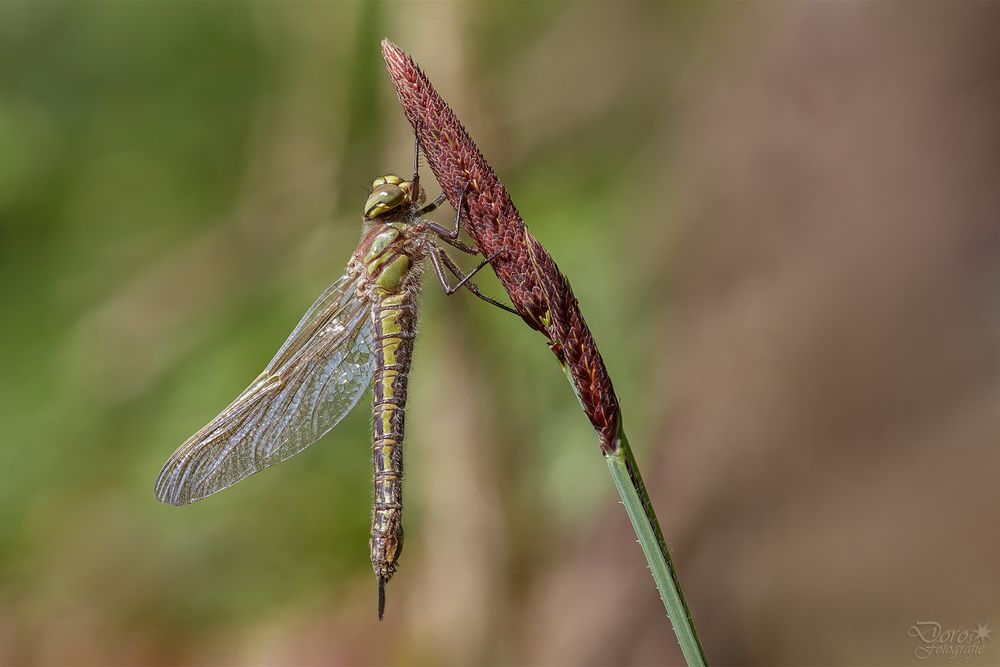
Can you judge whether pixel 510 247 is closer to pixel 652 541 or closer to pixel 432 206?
pixel 652 541

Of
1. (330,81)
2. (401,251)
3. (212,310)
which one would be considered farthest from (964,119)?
(212,310)

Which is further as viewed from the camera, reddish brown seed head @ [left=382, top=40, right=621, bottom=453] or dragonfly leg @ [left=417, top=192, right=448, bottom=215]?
dragonfly leg @ [left=417, top=192, right=448, bottom=215]

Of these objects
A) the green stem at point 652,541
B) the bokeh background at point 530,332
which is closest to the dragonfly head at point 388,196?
the bokeh background at point 530,332

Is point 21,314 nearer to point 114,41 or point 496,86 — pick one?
point 114,41

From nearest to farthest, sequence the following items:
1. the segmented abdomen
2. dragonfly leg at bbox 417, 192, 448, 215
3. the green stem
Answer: the green stem < the segmented abdomen < dragonfly leg at bbox 417, 192, 448, 215

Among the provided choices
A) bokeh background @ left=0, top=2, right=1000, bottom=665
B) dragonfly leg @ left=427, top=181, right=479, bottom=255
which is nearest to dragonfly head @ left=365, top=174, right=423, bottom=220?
dragonfly leg @ left=427, top=181, right=479, bottom=255

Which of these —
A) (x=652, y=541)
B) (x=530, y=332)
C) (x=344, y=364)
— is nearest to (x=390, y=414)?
(x=344, y=364)

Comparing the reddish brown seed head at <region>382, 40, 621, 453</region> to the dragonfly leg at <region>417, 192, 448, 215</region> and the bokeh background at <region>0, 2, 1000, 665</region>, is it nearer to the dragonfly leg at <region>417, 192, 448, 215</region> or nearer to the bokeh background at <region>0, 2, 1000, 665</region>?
Result: the dragonfly leg at <region>417, 192, 448, 215</region>
